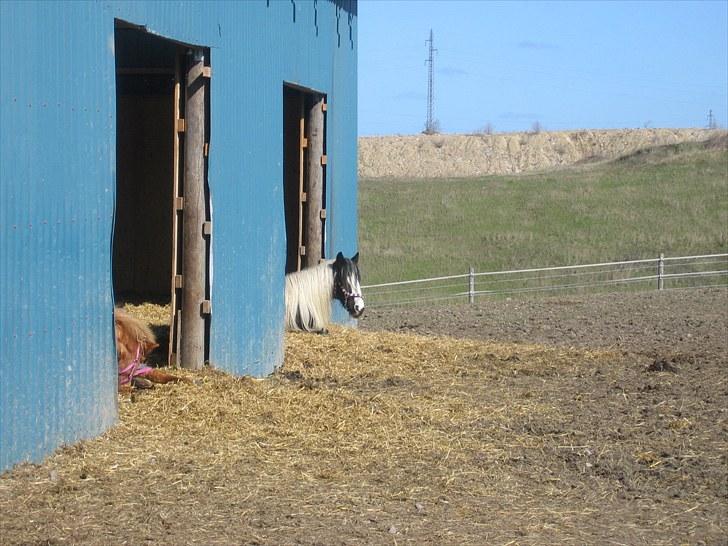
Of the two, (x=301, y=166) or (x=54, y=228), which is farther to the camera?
(x=301, y=166)

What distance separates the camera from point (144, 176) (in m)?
12.6

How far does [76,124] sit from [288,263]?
23.9 feet

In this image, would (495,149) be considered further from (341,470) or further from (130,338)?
(341,470)

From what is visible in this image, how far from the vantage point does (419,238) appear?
113 ft

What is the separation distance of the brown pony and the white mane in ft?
10.9

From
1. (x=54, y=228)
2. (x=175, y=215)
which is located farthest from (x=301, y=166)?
(x=54, y=228)

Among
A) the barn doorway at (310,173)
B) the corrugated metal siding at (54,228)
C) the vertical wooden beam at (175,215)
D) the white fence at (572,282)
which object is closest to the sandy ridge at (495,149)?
the white fence at (572,282)

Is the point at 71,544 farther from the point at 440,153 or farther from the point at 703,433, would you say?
the point at 440,153

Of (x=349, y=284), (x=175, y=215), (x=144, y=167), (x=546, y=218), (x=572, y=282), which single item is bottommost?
(x=572, y=282)

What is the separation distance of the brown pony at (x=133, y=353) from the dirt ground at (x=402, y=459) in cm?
21

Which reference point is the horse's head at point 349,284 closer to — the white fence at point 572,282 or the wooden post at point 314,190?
the wooden post at point 314,190

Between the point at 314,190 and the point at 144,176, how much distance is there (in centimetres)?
209

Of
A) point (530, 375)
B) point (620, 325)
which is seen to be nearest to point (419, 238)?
point (620, 325)

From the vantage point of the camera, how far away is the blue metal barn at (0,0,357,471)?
5.93 metres
